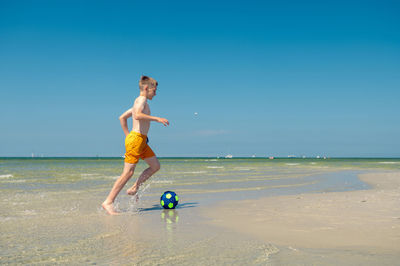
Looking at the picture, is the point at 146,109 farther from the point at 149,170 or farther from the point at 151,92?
the point at 149,170

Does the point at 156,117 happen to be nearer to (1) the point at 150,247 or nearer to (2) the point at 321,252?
(1) the point at 150,247

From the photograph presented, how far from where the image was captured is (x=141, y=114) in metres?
5.87

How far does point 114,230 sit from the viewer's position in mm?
4492

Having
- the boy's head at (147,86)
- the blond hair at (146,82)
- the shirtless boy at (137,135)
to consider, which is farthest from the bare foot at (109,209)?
the blond hair at (146,82)

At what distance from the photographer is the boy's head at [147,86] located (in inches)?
244

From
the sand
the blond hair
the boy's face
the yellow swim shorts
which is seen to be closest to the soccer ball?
the sand

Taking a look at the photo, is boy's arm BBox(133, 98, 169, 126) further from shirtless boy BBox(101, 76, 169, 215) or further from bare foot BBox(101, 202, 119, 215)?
bare foot BBox(101, 202, 119, 215)

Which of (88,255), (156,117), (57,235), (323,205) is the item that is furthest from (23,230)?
(323,205)

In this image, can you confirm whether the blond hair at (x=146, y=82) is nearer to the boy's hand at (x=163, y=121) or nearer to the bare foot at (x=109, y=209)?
the boy's hand at (x=163, y=121)

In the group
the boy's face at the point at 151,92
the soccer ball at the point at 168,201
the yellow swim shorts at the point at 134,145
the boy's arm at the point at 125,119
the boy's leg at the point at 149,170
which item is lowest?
the soccer ball at the point at 168,201

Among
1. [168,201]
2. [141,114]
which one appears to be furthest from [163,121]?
[168,201]

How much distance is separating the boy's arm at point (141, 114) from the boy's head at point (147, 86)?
0.65 ft

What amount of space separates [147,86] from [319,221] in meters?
3.50

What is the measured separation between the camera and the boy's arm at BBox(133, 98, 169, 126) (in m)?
5.70
